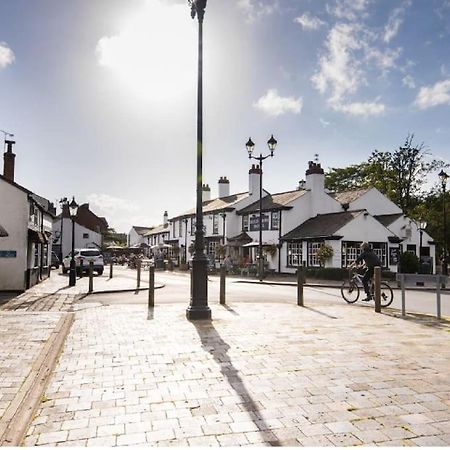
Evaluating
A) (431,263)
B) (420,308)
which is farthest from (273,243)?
(420,308)

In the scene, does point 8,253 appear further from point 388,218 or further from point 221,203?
point 221,203

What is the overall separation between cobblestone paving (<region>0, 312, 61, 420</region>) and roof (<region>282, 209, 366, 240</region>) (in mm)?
21925

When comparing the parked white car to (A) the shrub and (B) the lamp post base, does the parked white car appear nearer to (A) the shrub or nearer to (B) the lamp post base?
(B) the lamp post base

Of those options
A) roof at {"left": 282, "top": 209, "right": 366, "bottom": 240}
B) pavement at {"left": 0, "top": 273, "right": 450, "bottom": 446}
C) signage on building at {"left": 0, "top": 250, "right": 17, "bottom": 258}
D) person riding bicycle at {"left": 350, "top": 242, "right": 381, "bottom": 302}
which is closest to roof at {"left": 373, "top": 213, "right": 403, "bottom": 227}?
roof at {"left": 282, "top": 209, "right": 366, "bottom": 240}

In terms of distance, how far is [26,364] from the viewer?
5.68 m

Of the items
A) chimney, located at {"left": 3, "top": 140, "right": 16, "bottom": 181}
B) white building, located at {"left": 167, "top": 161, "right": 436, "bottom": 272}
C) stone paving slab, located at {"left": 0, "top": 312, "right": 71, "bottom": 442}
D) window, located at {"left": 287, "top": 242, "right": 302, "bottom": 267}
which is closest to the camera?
stone paving slab, located at {"left": 0, "top": 312, "right": 71, "bottom": 442}

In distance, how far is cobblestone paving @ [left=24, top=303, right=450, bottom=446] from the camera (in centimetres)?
354

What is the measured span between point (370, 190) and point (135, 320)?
98.9ft

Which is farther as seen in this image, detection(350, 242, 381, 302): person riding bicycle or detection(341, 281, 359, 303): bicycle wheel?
detection(341, 281, 359, 303): bicycle wheel

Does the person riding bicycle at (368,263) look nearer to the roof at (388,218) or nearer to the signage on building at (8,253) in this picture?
the signage on building at (8,253)

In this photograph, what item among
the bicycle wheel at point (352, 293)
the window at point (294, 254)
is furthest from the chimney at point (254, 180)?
the bicycle wheel at point (352, 293)

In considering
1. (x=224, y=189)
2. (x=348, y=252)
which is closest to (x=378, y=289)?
(x=348, y=252)

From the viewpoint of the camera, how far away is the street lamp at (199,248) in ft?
30.6

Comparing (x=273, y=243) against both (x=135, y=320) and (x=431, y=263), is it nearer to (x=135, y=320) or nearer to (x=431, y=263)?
(x=431, y=263)
